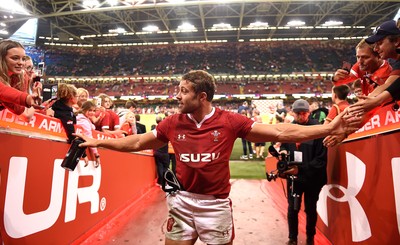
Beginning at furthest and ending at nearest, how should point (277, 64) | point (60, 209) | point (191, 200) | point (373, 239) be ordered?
point (277, 64) < point (60, 209) < point (373, 239) < point (191, 200)

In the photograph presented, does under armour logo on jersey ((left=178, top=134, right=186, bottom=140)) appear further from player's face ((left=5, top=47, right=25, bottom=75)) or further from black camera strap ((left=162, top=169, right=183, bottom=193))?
player's face ((left=5, top=47, right=25, bottom=75))

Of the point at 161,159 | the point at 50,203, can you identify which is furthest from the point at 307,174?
the point at 161,159

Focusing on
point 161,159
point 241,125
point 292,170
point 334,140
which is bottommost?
point 161,159

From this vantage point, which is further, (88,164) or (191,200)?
(88,164)

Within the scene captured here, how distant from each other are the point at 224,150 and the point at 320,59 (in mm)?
33633

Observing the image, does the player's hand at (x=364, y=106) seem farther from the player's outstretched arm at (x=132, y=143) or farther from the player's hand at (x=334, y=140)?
the player's outstretched arm at (x=132, y=143)

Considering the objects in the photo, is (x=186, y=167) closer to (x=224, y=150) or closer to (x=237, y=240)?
(x=224, y=150)

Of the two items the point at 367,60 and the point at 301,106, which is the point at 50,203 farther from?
the point at 367,60

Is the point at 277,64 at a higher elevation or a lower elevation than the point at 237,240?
higher

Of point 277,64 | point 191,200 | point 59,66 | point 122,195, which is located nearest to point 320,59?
point 277,64

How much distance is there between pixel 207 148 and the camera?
2086 millimetres

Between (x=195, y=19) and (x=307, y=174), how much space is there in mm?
24955

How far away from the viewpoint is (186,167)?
2127 mm

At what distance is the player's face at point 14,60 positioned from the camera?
222cm
